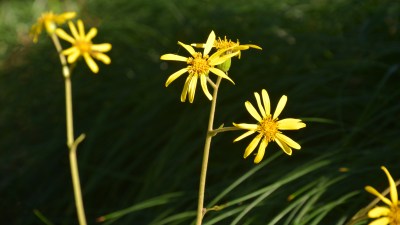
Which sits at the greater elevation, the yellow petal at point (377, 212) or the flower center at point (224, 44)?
the flower center at point (224, 44)

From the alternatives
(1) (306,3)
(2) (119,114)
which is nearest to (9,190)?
(2) (119,114)

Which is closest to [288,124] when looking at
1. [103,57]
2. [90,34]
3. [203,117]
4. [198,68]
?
[198,68]

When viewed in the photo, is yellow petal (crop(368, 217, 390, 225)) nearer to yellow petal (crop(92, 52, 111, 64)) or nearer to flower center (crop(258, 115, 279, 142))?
flower center (crop(258, 115, 279, 142))

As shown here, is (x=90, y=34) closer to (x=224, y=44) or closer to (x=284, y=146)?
(x=224, y=44)

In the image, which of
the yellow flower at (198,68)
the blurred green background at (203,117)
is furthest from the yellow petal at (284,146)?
the blurred green background at (203,117)

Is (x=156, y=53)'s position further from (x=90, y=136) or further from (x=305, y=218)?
(x=305, y=218)

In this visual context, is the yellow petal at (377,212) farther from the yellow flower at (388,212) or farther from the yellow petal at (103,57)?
the yellow petal at (103,57)
